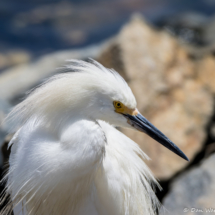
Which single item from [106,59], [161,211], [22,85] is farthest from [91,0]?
[161,211]

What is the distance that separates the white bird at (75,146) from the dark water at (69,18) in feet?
17.2

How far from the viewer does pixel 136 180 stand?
5.71 feet

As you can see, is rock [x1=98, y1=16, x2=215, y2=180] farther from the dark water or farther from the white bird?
the dark water

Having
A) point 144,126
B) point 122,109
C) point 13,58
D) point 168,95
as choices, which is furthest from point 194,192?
point 13,58

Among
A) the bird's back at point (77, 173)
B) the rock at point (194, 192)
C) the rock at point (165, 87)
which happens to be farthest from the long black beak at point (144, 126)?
the rock at point (165, 87)

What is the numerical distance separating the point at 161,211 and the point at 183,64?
1407mm

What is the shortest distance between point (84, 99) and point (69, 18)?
6303mm

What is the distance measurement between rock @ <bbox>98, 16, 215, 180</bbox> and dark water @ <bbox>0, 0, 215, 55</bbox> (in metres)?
3.89

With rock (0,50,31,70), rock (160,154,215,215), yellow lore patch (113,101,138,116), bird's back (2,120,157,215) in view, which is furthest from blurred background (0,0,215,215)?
rock (0,50,31,70)

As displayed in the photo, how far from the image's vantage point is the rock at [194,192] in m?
2.14

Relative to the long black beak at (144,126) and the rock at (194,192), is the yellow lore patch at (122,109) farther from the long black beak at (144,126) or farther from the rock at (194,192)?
the rock at (194,192)

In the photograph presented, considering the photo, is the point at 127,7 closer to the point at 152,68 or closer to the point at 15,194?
the point at 152,68

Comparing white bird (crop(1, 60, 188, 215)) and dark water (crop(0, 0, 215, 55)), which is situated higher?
white bird (crop(1, 60, 188, 215))

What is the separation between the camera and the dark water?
678 centimetres
